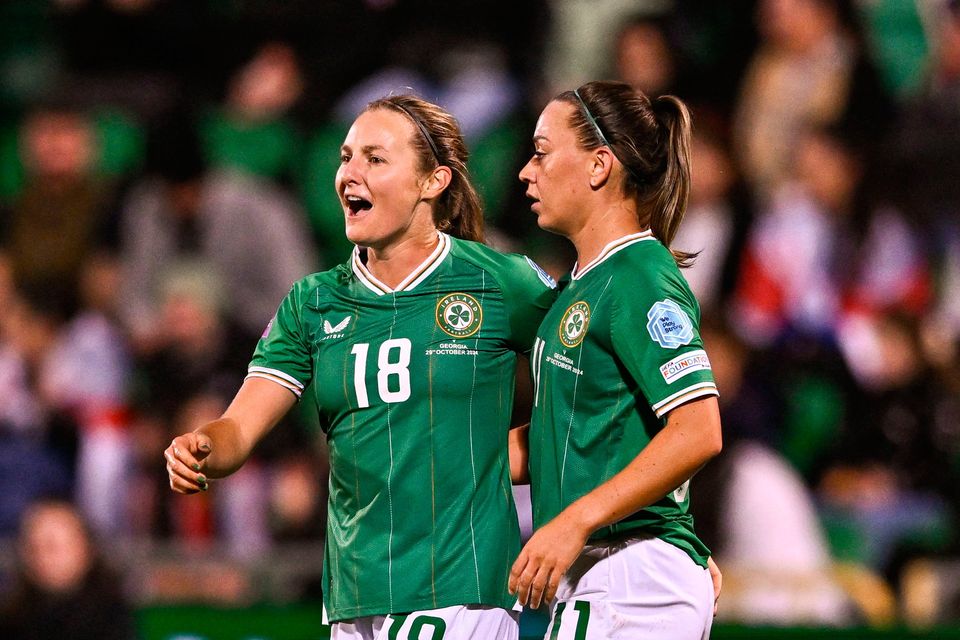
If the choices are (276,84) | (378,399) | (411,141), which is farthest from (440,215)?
(276,84)

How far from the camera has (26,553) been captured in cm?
667

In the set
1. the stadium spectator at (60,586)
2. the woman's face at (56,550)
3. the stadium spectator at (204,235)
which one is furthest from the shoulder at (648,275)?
the stadium spectator at (204,235)

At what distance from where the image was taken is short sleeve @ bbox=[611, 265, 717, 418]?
290cm

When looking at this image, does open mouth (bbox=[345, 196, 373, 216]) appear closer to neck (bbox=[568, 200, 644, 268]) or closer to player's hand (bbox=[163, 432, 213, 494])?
neck (bbox=[568, 200, 644, 268])

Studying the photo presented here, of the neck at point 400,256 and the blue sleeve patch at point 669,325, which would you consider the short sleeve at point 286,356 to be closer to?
the neck at point 400,256

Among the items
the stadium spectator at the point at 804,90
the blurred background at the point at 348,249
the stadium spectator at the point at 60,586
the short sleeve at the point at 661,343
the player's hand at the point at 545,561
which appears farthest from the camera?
the stadium spectator at the point at 804,90

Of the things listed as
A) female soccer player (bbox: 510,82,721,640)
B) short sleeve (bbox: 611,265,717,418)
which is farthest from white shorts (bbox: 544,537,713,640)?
short sleeve (bbox: 611,265,717,418)

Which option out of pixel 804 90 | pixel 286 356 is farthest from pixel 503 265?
pixel 804 90

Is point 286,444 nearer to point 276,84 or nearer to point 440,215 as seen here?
point 276,84

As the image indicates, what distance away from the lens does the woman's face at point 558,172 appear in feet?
10.6

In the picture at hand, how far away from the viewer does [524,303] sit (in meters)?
3.37

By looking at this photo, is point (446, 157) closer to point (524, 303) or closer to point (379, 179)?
point (379, 179)

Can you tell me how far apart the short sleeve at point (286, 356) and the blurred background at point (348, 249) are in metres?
2.37

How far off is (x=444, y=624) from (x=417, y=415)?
0.47 m
